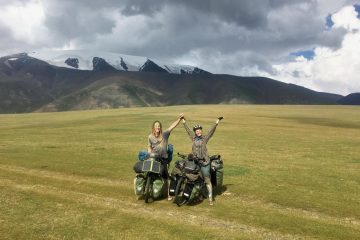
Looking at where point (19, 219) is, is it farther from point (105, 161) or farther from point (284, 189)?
point (105, 161)

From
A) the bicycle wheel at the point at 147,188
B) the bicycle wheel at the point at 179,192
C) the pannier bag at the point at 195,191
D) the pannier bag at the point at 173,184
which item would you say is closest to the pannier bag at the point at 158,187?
the bicycle wheel at the point at 147,188

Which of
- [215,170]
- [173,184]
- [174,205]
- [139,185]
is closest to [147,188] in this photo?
[139,185]

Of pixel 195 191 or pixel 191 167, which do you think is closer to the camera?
pixel 191 167

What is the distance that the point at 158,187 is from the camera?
1761 centimetres

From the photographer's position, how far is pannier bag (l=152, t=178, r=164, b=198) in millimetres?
17547

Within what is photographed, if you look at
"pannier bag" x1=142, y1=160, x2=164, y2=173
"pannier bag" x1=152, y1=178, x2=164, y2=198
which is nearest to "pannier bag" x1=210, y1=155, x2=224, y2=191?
"pannier bag" x1=152, y1=178, x2=164, y2=198

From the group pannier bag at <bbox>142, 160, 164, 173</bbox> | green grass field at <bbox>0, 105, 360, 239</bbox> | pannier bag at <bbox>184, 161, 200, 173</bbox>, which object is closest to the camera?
green grass field at <bbox>0, 105, 360, 239</bbox>

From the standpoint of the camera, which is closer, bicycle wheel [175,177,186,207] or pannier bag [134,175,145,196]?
bicycle wheel [175,177,186,207]

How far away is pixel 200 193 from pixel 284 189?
5.06 metres

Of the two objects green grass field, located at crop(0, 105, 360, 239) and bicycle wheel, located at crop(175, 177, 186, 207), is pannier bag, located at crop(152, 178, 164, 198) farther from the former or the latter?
bicycle wheel, located at crop(175, 177, 186, 207)

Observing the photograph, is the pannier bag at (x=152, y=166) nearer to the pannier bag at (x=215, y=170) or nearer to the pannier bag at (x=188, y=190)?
the pannier bag at (x=188, y=190)

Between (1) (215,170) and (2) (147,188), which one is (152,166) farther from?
(1) (215,170)

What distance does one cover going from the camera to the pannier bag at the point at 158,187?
57.6ft

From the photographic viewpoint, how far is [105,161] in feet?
97.9
